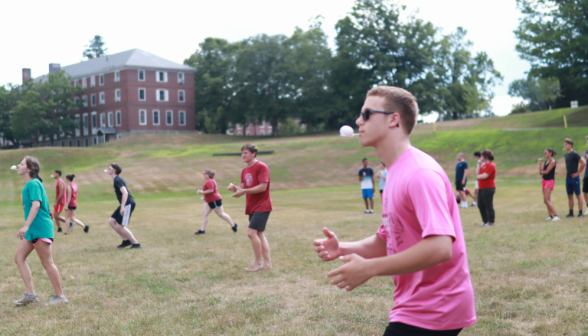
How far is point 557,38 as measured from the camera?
46219 millimetres

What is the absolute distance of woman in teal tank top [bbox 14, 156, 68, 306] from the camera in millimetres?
6805

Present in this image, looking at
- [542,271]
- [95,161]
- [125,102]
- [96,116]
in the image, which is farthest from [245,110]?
[542,271]

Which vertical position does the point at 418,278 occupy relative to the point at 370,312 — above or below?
above

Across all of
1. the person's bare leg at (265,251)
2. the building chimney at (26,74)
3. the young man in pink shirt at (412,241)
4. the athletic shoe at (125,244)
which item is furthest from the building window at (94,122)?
the young man in pink shirt at (412,241)

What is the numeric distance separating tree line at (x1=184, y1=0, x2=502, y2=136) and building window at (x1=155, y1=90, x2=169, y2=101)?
651 cm

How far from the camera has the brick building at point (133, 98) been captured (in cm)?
7575

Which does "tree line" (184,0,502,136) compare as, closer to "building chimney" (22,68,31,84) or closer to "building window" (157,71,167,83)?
"building window" (157,71,167,83)

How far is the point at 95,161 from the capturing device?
48469 millimetres

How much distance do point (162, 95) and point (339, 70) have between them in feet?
91.5

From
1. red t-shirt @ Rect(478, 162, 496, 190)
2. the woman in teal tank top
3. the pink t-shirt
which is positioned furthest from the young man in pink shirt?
red t-shirt @ Rect(478, 162, 496, 190)

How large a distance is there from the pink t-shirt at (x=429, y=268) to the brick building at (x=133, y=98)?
253ft

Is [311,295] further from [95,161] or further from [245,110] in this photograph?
[245,110]

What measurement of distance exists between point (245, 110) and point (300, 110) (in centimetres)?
921

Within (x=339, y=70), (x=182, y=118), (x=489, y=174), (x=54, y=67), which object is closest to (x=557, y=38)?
(x=339, y=70)
